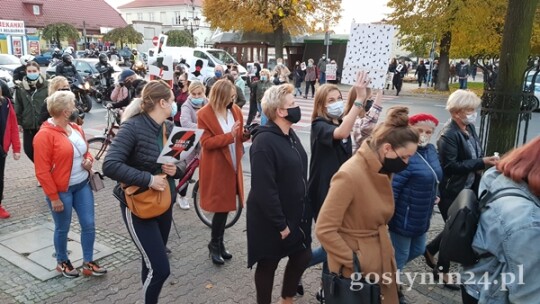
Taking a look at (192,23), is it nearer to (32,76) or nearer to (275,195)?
(32,76)

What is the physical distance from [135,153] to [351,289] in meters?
1.77

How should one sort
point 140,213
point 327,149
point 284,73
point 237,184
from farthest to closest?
point 284,73, point 237,184, point 327,149, point 140,213

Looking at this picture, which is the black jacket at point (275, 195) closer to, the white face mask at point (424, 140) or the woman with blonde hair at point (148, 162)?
the woman with blonde hair at point (148, 162)

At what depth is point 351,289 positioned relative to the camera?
2.59 m

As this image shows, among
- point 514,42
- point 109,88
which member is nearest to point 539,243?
point 514,42

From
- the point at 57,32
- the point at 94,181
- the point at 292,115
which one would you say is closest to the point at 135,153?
the point at 292,115

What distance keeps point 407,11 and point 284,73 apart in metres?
13.7

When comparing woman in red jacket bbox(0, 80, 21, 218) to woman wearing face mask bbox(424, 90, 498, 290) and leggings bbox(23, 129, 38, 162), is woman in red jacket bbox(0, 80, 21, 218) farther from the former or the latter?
woman wearing face mask bbox(424, 90, 498, 290)

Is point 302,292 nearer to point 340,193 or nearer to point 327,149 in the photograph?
point 327,149

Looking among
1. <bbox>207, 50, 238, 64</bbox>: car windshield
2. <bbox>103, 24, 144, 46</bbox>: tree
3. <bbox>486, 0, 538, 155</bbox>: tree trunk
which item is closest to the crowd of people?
<bbox>486, 0, 538, 155</bbox>: tree trunk

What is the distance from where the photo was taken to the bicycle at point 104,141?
26.5 feet

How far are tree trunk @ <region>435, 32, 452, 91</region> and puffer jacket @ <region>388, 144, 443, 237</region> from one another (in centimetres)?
2221

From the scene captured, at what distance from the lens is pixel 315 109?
380 cm

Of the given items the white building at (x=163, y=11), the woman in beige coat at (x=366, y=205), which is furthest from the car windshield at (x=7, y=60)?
the white building at (x=163, y=11)
